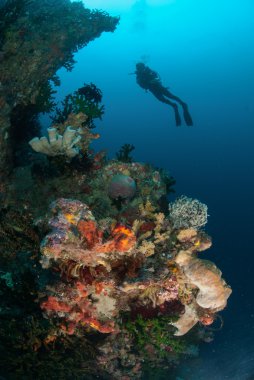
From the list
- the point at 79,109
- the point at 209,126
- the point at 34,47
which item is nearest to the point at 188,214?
the point at 79,109

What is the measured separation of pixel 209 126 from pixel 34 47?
3162 inches

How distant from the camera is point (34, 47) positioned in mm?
8727

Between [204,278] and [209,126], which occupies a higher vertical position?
[209,126]

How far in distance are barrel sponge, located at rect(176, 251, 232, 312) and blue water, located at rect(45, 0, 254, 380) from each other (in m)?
4.75

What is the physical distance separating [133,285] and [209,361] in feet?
24.7

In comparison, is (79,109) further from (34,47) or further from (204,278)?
(204,278)

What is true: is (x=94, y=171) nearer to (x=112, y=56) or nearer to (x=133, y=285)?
(x=133, y=285)

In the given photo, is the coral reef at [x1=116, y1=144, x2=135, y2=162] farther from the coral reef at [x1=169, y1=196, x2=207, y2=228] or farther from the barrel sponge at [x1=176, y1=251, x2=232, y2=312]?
the barrel sponge at [x1=176, y1=251, x2=232, y2=312]

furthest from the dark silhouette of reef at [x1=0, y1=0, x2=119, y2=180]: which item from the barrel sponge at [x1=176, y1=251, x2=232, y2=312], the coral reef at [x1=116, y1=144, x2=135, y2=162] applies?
the barrel sponge at [x1=176, y1=251, x2=232, y2=312]

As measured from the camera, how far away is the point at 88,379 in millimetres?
5402

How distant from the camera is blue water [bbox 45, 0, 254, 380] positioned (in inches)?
587

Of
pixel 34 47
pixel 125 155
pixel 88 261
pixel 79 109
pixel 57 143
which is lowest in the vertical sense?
pixel 88 261

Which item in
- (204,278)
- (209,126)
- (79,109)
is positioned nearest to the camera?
(204,278)

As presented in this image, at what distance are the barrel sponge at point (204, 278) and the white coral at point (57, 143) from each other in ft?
9.97
